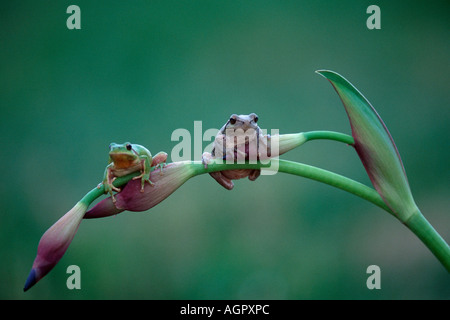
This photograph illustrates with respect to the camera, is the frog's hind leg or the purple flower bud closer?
the purple flower bud

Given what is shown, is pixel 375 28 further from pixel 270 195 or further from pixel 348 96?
pixel 348 96

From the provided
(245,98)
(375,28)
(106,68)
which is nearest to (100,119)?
(106,68)

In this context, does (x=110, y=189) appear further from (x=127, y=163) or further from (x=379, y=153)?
(x=379, y=153)

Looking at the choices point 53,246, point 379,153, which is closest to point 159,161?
point 53,246

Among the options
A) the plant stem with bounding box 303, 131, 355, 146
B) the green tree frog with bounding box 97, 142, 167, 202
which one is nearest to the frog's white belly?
the green tree frog with bounding box 97, 142, 167, 202

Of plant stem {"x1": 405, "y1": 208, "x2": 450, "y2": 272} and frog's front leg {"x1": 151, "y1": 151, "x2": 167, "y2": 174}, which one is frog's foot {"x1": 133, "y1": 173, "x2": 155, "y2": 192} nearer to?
frog's front leg {"x1": 151, "y1": 151, "x2": 167, "y2": 174}

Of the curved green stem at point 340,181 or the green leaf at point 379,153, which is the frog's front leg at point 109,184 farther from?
the green leaf at point 379,153
